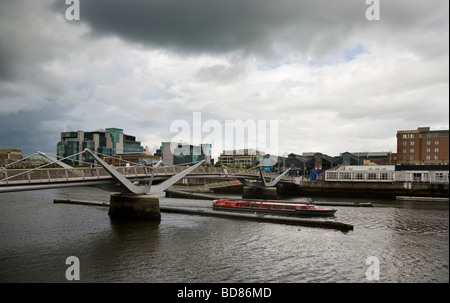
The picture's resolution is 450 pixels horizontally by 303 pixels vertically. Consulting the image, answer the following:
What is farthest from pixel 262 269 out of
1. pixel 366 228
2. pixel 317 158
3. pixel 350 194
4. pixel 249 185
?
pixel 317 158

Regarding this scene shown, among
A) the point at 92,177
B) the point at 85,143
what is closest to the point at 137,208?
the point at 92,177

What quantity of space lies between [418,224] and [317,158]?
291 ft

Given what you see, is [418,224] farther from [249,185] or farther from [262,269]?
[249,185]

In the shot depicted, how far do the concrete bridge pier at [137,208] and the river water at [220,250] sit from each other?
1.63m

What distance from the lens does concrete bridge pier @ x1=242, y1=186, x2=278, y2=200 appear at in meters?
70.0

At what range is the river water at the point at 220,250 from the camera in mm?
18703

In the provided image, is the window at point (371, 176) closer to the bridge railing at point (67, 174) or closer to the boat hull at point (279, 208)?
the boat hull at point (279, 208)

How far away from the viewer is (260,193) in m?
71.8

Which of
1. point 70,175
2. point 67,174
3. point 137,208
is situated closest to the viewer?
point 67,174

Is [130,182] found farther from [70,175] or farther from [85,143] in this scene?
[85,143]

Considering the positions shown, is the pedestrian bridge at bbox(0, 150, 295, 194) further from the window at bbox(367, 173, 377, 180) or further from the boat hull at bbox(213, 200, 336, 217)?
the window at bbox(367, 173, 377, 180)

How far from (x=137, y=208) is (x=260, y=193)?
129 feet

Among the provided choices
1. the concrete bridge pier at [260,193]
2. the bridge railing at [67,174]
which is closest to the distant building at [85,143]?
the concrete bridge pier at [260,193]

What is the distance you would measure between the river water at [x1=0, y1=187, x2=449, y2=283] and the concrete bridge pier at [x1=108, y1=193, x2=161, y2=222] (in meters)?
1.63
